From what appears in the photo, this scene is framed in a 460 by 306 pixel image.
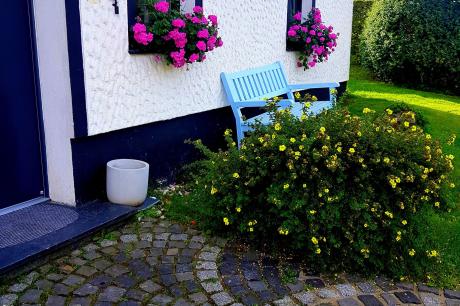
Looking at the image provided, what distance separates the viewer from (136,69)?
14.4 feet

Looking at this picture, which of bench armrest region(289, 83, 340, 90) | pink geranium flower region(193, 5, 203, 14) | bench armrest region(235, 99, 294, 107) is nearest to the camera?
pink geranium flower region(193, 5, 203, 14)

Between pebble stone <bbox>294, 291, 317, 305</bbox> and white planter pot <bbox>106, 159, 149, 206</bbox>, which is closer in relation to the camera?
pebble stone <bbox>294, 291, 317, 305</bbox>

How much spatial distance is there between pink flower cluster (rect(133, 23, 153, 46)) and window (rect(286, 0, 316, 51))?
11.7 ft

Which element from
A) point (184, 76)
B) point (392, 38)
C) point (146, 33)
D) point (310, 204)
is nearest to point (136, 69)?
point (146, 33)

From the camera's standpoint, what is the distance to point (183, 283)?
3.20 meters

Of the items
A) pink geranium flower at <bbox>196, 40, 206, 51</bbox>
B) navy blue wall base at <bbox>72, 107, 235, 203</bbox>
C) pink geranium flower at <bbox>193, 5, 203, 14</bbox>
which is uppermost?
pink geranium flower at <bbox>193, 5, 203, 14</bbox>

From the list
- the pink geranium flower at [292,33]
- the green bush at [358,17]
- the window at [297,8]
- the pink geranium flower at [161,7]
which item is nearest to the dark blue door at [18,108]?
the pink geranium flower at [161,7]

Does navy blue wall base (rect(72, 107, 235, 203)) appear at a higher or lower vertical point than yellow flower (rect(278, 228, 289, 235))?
higher

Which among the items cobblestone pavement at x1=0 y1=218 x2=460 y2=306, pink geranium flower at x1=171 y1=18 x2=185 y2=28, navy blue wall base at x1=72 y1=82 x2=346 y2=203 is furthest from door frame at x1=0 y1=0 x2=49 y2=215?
pink geranium flower at x1=171 y1=18 x2=185 y2=28

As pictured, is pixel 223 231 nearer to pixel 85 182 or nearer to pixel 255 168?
pixel 255 168

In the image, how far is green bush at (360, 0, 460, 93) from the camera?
11.7 metres

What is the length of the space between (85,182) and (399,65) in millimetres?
10301

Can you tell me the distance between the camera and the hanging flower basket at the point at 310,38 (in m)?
7.26

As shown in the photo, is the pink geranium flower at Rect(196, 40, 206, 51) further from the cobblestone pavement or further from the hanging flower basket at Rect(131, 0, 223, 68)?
the cobblestone pavement
